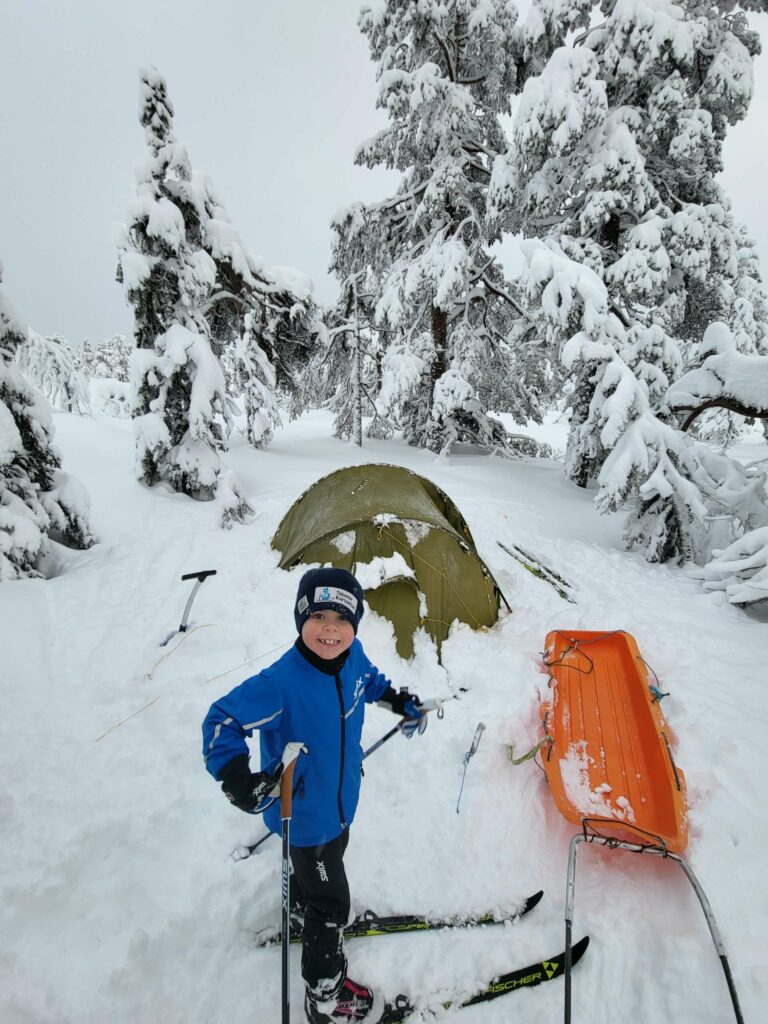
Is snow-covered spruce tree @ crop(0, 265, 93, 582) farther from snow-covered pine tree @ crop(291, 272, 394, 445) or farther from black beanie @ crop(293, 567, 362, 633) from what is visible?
snow-covered pine tree @ crop(291, 272, 394, 445)

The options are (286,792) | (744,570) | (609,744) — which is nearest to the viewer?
Answer: (286,792)

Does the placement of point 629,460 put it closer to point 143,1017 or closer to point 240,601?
point 240,601

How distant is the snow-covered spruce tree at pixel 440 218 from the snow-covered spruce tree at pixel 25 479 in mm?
8097

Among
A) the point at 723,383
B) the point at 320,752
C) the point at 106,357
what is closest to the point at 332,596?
the point at 320,752

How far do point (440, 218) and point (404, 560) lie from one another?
476 inches

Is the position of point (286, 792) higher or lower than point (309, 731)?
lower

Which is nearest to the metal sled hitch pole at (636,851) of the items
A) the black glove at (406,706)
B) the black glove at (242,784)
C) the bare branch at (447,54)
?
the black glove at (406,706)

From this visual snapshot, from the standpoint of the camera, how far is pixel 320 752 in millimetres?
2033

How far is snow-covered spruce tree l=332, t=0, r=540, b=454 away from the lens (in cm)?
1084

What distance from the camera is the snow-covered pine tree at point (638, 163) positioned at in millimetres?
8055

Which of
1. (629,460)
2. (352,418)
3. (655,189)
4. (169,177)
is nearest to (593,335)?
(629,460)

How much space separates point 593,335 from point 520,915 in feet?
23.8

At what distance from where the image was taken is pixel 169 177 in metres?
7.94

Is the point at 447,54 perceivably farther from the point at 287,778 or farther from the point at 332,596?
the point at 287,778
